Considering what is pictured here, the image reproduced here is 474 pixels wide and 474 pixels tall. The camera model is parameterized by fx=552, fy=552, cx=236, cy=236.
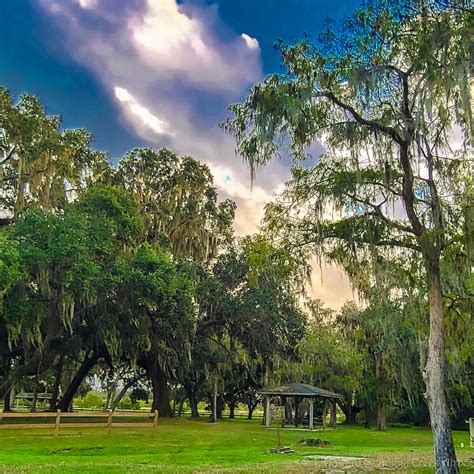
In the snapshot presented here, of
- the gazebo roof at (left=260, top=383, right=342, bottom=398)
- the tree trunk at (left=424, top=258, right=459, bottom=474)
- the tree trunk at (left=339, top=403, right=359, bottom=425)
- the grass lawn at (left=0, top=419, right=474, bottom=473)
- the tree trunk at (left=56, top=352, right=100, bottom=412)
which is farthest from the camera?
the tree trunk at (left=339, top=403, right=359, bottom=425)

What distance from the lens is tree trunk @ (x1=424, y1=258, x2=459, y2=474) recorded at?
9.14 meters

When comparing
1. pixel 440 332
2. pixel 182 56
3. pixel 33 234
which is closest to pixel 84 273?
pixel 33 234

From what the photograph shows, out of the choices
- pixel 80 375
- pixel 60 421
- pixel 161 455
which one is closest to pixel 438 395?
pixel 161 455

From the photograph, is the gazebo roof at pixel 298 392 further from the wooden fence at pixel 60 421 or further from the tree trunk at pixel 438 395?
the tree trunk at pixel 438 395

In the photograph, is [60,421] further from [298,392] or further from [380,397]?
[380,397]

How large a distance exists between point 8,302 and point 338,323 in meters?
24.2

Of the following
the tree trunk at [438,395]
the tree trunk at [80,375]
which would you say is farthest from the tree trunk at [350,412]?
the tree trunk at [438,395]

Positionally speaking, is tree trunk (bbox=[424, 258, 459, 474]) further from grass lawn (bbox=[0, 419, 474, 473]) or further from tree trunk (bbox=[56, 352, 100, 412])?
tree trunk (bbox=[56, 352, 100, 412])

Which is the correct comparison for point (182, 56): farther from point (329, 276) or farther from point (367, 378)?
point (367, 378)

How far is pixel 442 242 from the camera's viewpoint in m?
10.3

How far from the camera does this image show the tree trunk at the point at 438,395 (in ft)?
30.0

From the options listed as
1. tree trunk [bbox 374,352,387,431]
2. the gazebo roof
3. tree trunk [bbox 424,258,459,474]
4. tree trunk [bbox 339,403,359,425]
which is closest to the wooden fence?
the gazebo roof

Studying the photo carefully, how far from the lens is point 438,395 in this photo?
941cm

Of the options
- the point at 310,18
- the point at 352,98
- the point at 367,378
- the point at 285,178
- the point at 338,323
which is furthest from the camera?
the point at 338,323
